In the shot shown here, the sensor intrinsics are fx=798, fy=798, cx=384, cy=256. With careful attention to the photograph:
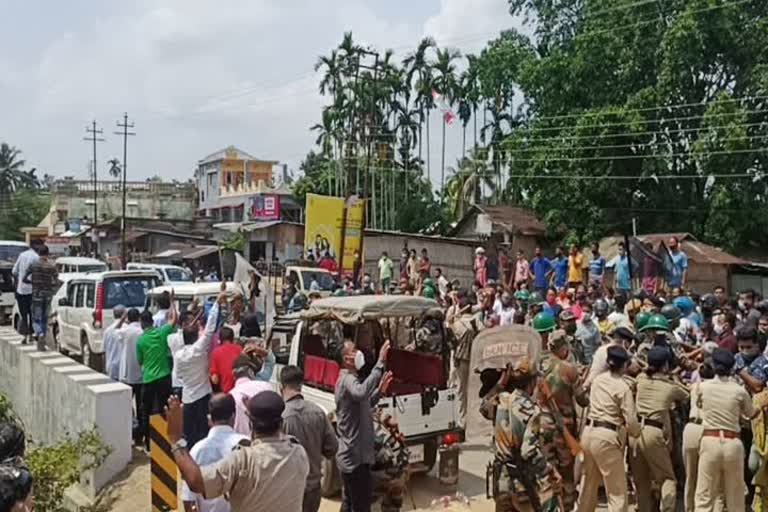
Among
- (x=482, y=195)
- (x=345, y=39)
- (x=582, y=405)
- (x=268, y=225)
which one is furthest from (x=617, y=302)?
(x=345, y=39)

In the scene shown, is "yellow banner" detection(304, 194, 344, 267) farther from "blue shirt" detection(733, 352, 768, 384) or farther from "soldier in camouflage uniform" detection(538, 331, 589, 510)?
"blue shirt" detection(733, 352, 768, 384)

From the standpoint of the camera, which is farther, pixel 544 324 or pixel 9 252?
pixel 9 252

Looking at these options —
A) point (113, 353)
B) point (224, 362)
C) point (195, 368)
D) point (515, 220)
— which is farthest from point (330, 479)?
point (515, 220)

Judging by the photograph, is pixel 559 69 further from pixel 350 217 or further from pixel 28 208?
pixel 28 208

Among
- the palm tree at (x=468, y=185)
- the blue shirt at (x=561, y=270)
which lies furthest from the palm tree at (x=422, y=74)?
the blue shirt at (x=561, y=270)

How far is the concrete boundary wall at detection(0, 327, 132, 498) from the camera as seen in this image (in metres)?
9.84

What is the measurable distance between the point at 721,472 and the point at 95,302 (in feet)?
39.8

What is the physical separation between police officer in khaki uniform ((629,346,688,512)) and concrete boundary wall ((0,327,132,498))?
241 inches

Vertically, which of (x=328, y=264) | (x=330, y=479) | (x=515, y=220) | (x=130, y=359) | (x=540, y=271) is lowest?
(x=330, y=479)

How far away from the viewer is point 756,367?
7508 millimetres

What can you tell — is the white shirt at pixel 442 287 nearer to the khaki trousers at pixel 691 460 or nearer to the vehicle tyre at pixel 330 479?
the vehicle tyre at pixel 330 479

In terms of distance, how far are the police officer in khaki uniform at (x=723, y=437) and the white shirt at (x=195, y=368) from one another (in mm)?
5177

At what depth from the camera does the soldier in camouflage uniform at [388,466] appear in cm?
746

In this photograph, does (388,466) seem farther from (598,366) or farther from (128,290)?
(128,290)
